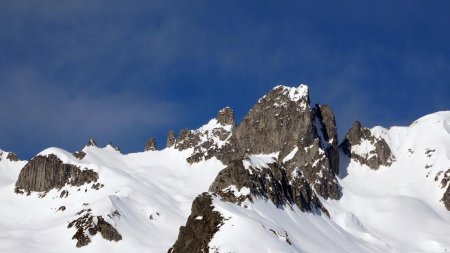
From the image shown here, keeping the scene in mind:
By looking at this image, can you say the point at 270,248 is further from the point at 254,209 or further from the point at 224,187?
the point at 224,187

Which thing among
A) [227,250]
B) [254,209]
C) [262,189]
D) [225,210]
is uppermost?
[262,189]

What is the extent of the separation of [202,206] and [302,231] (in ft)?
168

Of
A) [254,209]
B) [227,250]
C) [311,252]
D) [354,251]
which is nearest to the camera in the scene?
[227,250]

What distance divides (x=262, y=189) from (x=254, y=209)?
17442 millimetres

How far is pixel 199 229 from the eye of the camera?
13238 centimetres

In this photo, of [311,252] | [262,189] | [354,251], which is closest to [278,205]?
[262,189]

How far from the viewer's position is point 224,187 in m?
194

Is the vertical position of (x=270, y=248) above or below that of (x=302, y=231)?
below

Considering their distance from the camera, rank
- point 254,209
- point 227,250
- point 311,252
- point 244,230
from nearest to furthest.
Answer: point 227,250, point 244,230, point 311,252, point 254,209

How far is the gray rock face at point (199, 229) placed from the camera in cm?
12914

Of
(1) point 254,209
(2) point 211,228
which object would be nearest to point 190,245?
(2) point 211,228

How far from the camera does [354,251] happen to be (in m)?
192

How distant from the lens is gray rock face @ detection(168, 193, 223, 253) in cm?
12914

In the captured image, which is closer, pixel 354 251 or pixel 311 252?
pixel 311 252
